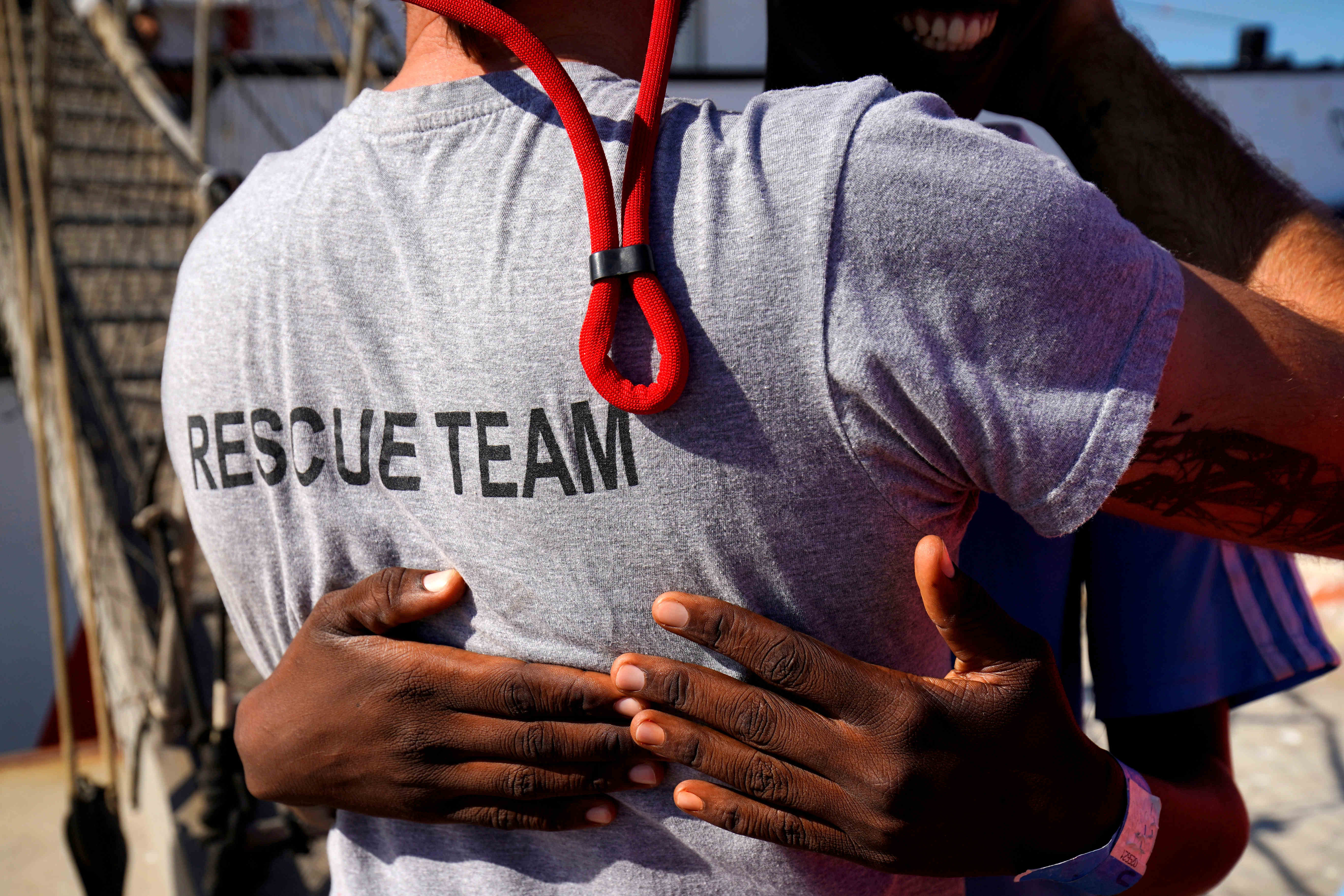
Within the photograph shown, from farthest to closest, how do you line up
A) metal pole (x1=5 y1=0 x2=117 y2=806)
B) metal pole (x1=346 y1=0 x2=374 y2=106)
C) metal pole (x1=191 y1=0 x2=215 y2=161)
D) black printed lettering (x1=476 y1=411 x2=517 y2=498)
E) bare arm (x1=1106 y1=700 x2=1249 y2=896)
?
1. metal pole (x1=191 y1=0 x2=215 y2=161)
2. metal pole (x1=346 y1=0 x2=374 y2=106)
3. metal pole (x1=5 y1=0 x2=117 y2=806)
4. bare arm (x1=1106 y1=700 x2=1249 y2=896)
5. black printed lettering (x1=476 y1=411 x2=517 y2=498)

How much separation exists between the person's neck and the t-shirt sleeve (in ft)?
0.92

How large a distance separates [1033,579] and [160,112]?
155 inches

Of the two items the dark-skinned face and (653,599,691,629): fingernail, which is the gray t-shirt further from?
the dark-skinned face

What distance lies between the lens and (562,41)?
2.71 ft

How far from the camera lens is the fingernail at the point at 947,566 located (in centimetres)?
72

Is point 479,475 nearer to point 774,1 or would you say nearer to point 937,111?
point 937,111

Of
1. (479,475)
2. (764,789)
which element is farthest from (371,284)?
(764,789)

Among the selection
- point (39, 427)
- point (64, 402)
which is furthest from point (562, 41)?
point (39, 427)

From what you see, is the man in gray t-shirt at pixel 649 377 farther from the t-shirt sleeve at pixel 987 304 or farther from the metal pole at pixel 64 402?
the metal pole at pixel 64 402

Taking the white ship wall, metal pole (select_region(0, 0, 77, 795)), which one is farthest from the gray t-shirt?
the white ship wall

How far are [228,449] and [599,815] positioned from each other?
1.61 ft

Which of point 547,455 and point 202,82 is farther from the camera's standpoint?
point 202,82

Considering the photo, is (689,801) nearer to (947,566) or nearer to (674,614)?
(674,614)

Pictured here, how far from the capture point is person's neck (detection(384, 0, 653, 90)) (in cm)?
82
